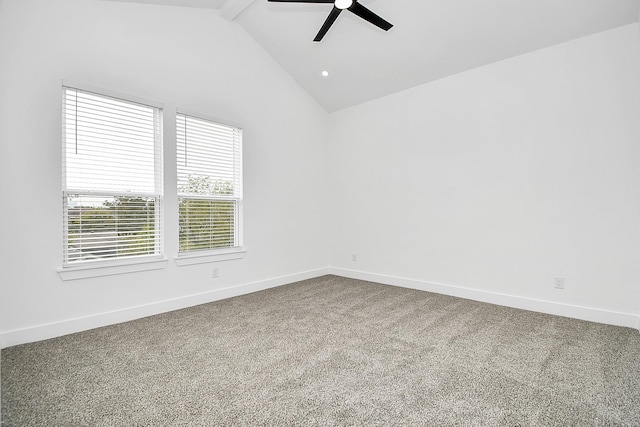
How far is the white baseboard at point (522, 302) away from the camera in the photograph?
2943 mm

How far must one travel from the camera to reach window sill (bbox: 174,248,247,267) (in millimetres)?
3547

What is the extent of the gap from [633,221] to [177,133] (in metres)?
4.72

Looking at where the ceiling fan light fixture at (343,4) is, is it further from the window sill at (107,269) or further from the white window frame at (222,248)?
the window sill at (107,269)

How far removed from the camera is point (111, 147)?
306cm

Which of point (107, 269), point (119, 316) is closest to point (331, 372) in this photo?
point (119, 316)

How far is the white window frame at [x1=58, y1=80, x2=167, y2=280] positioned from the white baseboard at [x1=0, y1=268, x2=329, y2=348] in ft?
1.31

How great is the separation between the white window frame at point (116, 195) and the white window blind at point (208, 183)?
0.22 metres

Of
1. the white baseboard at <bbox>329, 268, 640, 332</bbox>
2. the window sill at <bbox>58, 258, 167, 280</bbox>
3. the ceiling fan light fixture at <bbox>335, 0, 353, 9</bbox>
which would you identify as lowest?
the white baseboard at <bbox>329, 268, 640, 332</bbox>

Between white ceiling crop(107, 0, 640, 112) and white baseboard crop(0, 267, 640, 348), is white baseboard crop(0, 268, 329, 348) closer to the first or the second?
white baseboard crop(0, 267, 640, 348)

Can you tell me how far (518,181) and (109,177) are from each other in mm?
4357

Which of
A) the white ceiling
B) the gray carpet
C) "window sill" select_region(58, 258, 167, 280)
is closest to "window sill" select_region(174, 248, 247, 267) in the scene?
"window sill" select_region(58, 258, 167, 280)

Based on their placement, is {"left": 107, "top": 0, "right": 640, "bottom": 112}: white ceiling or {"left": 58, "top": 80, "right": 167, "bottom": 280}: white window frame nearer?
{"left": 58, "top": 80, "right": 167, "bottom": 280}: white window frame

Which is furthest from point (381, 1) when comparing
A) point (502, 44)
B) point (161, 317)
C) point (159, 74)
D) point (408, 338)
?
point (161, 317)

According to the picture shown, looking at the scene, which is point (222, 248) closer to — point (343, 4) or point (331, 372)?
point (331, 372)
